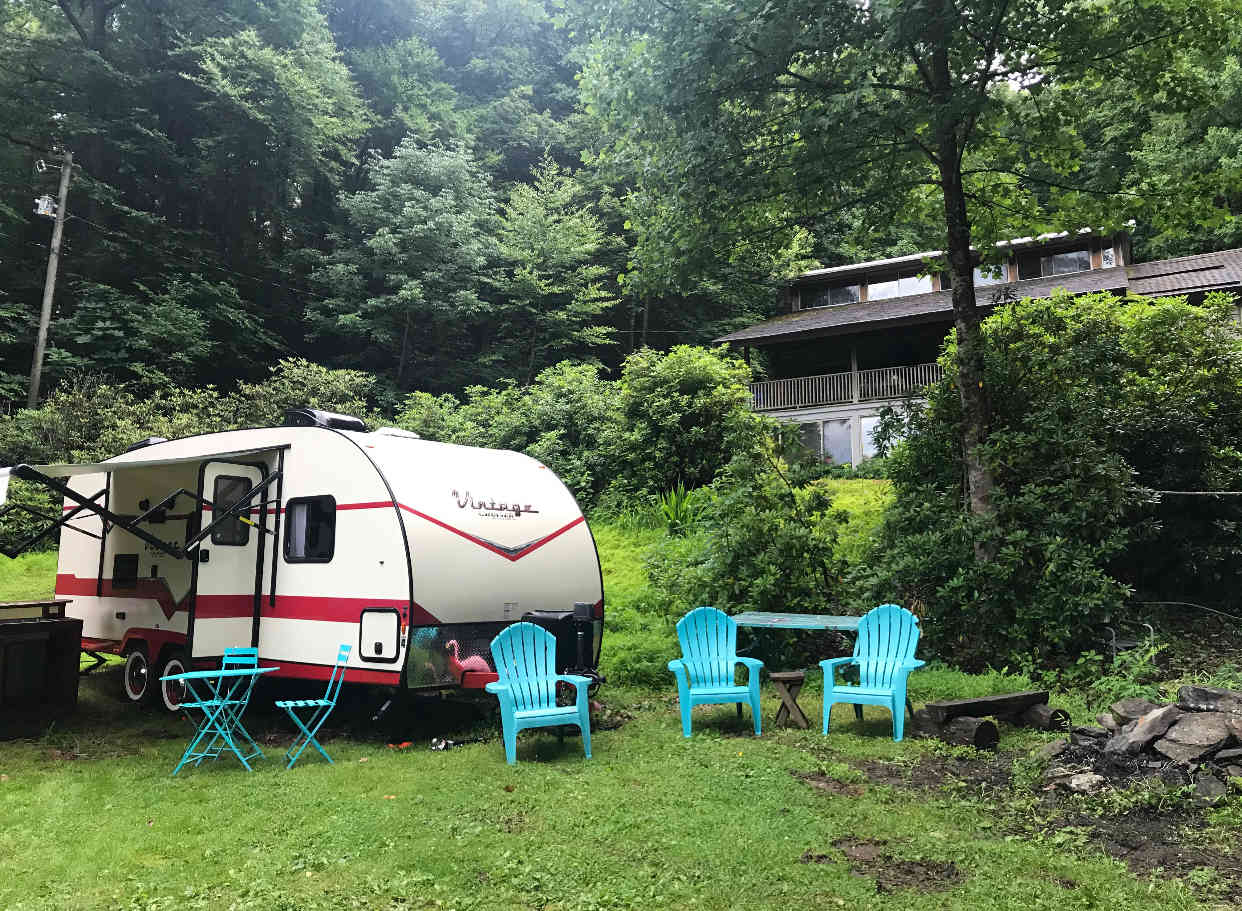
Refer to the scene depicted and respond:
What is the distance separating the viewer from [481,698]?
8.38 meters

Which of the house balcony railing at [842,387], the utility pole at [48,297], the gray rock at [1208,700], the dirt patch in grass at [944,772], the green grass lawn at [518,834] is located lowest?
the green grass lawn at [518,834]

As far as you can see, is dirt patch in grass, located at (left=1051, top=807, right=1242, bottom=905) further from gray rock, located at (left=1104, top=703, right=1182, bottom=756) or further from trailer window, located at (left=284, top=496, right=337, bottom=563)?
trailer window, located at (left=284, top=496, right=337, bottom=563)

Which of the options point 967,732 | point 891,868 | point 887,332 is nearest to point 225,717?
point 891,868

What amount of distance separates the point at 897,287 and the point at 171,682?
25.0 meters

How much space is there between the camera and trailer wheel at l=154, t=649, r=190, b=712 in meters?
8.16

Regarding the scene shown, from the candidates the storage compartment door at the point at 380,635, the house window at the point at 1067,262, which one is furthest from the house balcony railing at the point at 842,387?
the storage compartment door at the point at 380,635

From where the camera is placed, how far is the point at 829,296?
1157 inches

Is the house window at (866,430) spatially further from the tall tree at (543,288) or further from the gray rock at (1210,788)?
the gray rock at (1210,788)

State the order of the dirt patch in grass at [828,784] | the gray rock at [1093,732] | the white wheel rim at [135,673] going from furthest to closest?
the white wheel rim at [135,673], the gray rock at [1093,732], the dirt patch in grass at [828,784]

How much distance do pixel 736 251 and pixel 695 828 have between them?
27.5ft

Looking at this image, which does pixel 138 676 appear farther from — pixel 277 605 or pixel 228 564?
pixel 277 605

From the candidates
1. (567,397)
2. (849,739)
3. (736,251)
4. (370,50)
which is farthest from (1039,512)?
(370,50)

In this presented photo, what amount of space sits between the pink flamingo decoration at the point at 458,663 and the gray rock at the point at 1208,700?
4928mm

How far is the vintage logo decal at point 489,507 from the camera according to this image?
743 cm
